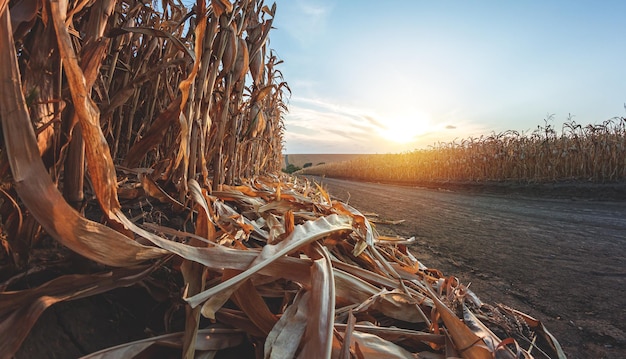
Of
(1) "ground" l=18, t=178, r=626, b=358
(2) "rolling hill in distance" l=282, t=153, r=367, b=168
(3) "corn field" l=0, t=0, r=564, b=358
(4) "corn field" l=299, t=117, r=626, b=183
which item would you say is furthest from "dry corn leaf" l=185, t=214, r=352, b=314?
(2) "rolling hill in distance" l=282, t=153, r=367, b=168

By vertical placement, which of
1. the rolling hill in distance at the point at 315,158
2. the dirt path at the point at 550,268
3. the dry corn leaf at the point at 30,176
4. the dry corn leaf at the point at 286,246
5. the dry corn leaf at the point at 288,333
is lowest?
the dirt path at the point at 550,268

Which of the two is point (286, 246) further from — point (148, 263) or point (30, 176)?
point (30, 176)

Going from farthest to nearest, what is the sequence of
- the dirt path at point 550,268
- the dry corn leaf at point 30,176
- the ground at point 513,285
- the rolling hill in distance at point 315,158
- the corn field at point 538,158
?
the rolling hill in distance at point 315,158, the corn field at point 538,158, the dirt path at point 550,268, the ground at point 513,285, the dry corn leaf at point 30,176

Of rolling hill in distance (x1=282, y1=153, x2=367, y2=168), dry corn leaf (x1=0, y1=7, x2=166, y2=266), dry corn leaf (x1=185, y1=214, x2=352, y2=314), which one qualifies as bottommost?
dry corn leaf (x1=185, y1=214, x2=352, y2=314)

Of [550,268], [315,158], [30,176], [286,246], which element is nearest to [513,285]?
[550,268]

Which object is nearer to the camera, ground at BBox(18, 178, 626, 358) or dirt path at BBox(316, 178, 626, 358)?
ground at BBox(18, 178, 626, 358)

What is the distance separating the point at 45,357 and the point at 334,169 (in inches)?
1174

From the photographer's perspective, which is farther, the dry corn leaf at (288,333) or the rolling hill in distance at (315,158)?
the rolling hill in distance at (315,158)

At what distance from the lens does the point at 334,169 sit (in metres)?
30.2

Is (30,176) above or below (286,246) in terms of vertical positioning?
above

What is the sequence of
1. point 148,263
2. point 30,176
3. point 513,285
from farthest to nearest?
point 513,285
point 148,263
point 30,176

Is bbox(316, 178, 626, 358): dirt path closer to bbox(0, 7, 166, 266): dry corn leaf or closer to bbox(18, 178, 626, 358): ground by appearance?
bbox(18, 178, 626, 358): ground

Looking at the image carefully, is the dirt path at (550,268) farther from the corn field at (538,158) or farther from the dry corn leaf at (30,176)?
the corn field at (538,158)

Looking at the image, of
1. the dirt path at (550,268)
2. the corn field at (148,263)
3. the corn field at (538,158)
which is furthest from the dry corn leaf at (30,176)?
the corn field at (538,158)
